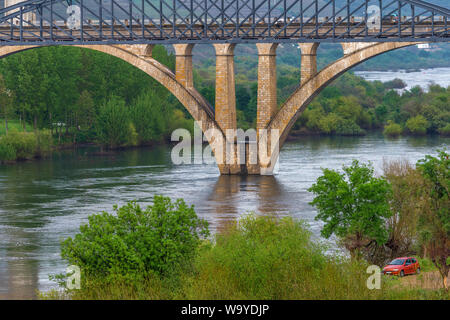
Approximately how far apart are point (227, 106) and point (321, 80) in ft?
20.4

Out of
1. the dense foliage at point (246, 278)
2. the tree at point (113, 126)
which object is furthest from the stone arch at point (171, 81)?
the dense foliage at point (246, 278)

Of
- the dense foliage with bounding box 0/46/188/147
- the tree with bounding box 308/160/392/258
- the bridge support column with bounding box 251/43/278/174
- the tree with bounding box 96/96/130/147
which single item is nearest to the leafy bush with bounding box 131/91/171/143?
the dense foliage with bounding box 0/46/188/147

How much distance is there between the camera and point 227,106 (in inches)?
2516

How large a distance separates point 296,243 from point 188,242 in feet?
10.7

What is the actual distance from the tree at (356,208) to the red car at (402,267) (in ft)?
4.12

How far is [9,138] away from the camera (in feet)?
248

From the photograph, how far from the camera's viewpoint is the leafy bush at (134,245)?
2953 cm

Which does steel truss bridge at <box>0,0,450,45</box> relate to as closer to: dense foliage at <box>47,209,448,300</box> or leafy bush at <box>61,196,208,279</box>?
leafy bush at <box>61,196,208,279</box>

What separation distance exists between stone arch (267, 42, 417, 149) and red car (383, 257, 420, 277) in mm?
22323

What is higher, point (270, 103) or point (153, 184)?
point (270, 103)

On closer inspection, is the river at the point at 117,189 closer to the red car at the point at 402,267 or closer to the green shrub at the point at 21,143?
the green shrub at the point at 21,143

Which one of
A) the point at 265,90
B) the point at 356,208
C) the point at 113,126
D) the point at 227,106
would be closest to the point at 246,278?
the point at 356,208
